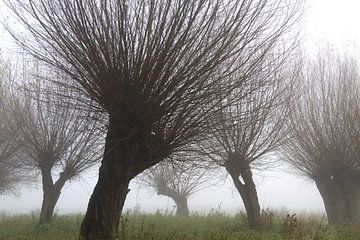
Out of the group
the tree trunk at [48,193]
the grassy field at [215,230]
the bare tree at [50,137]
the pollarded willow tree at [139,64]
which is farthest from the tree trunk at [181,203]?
the pollarded willow tree at [139,64]

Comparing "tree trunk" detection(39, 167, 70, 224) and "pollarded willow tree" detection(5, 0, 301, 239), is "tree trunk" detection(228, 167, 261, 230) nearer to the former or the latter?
"pollarded willow tree" detection(5, 0, 301, 239)

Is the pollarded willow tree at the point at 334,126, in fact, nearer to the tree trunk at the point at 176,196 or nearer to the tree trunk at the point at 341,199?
the tree trunk at the point at 341,199

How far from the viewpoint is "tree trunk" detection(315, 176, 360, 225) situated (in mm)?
14664

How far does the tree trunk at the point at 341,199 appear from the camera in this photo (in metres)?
14.7

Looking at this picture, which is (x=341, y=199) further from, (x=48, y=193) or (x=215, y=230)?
(x=48, y=193)

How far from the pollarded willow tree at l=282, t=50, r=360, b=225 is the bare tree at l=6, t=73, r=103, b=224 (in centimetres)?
754

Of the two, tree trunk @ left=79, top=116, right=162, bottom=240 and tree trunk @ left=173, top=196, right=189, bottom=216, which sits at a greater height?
tree trunk @ left=173, top=196, right=189, bottom=216

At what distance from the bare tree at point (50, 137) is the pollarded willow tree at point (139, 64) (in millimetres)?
5908

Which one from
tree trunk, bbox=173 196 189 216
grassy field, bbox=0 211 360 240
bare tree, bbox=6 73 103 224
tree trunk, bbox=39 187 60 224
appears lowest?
grassy field, bbox=0 211 360 240

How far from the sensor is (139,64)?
6.45 metres

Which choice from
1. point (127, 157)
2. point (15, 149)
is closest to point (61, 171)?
point (15, 149)

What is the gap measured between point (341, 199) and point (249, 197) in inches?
213

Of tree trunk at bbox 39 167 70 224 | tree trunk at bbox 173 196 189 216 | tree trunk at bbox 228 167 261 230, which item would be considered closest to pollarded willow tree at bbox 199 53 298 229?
tree trunk at bbox 228 167 261 230

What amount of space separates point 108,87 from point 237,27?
2601 millimetres
